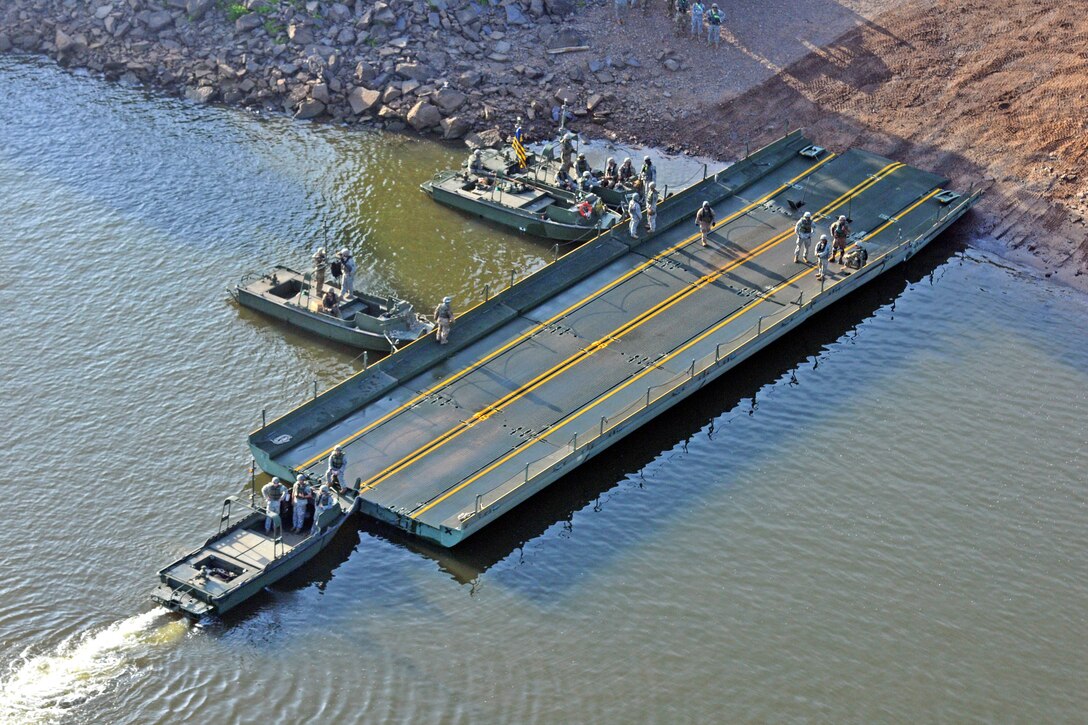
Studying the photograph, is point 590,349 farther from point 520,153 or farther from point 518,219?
point 520,153

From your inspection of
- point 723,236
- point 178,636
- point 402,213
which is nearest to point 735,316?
point 723,236

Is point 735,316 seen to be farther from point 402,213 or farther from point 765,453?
point 402,213

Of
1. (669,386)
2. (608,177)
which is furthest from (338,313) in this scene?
(608,177)

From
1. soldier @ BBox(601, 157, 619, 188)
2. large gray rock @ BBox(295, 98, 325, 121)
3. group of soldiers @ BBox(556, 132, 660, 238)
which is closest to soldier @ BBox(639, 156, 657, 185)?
group of soldiers @ BBox(556, 132, 660, 238)

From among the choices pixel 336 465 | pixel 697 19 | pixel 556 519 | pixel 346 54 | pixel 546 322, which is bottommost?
pixel 556 519

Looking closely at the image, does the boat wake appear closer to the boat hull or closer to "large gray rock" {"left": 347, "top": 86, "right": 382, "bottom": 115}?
the boat hull

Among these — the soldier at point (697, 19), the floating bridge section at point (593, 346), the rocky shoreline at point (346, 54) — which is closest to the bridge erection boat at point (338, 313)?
the floating bridge section at point (593, 346)
